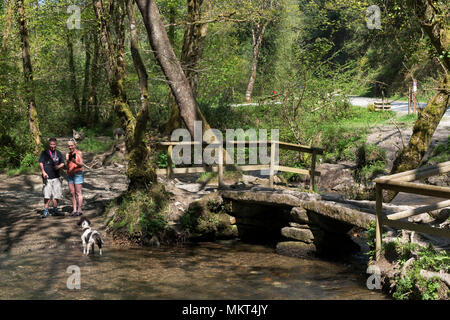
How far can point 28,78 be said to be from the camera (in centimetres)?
1870

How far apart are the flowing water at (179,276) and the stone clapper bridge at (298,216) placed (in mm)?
579

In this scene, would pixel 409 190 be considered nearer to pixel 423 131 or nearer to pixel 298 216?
pixel 298 216

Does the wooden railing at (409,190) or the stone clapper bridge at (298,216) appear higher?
the wooden railing at (409,190)

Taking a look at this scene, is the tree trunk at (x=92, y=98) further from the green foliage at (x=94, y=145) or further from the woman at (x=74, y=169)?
the woman at (x=74, y=169)

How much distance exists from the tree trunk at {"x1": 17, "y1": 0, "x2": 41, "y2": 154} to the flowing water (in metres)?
9.97

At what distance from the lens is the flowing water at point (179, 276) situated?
7.71 m

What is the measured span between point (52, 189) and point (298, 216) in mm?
5655

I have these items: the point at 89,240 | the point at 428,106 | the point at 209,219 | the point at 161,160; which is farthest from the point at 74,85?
the point at 428,106

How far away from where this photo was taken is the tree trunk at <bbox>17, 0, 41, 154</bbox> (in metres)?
18.3

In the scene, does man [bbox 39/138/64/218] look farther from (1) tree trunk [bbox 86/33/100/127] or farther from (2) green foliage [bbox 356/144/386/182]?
(1) tree trunk [bbox 86/33/100/127]

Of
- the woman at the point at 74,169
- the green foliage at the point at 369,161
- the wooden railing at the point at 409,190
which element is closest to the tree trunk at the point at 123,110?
the woman at the point at 74,169

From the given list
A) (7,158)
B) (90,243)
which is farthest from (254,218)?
(7,158)

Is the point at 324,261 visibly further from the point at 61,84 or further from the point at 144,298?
the point at 61,84

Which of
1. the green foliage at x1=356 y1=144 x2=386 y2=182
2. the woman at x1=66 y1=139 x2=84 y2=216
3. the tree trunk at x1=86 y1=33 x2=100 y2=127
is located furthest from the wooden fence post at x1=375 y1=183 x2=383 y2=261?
the tree trunk at x1=86 y1=33 x2=100 y2=127
